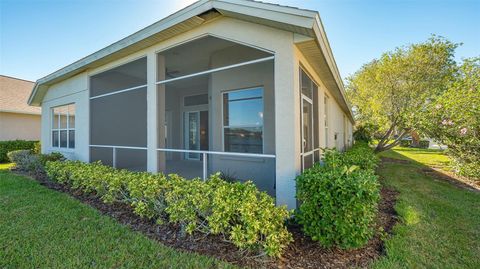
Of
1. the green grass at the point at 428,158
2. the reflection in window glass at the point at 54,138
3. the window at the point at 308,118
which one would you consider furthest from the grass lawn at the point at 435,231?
the reflection in window glass at the point at 54,138

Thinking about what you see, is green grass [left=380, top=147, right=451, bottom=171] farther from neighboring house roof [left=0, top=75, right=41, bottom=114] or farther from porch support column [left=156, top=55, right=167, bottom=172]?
neighboring house roof [left=0, top=75, right=41, bottom=114]

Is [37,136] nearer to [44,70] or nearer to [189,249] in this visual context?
[44,70]

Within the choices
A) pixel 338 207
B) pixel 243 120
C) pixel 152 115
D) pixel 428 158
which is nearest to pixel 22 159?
pixel 152 115

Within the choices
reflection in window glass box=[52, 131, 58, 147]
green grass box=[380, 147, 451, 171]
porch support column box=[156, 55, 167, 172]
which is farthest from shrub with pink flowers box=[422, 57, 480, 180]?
reflection in window glass box=[52, 131, 58, 147]

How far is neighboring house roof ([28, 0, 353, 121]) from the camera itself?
11.3ft

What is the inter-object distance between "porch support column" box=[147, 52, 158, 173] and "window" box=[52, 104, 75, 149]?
17.4 feet

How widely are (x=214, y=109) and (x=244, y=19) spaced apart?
3.16 m

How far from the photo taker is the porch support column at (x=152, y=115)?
555 centimetres

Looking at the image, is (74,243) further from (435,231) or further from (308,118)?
(435,231)

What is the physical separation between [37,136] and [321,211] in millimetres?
19311

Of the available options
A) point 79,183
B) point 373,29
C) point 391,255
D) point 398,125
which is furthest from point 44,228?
point 398,125

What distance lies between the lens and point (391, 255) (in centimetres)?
291

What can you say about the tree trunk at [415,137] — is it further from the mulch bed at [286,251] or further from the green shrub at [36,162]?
the green shrub at [36,162]

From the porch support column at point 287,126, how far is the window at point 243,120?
2358 mm
